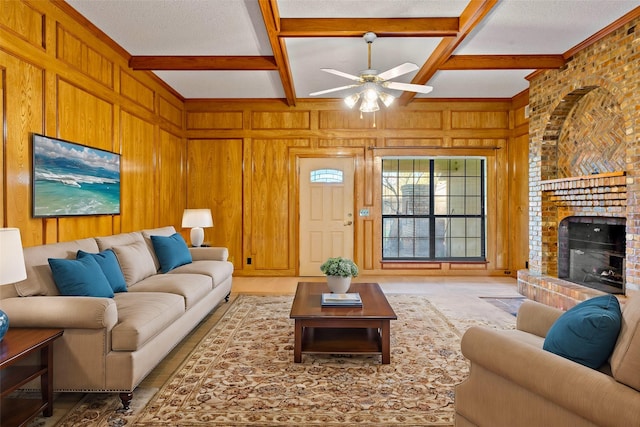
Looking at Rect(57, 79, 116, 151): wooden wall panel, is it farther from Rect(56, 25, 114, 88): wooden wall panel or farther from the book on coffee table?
the book on coffee table

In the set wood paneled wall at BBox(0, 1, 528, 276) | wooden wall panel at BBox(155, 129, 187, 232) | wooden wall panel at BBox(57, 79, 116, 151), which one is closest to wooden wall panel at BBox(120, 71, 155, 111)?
wooden wall panel at BBox(57, 79, 116, 151)

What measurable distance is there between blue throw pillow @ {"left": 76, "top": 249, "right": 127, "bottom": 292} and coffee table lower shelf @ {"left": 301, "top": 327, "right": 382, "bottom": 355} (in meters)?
1.51

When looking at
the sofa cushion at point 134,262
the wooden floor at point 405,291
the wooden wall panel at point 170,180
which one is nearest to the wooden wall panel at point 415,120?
the wooden floor at point 405,291

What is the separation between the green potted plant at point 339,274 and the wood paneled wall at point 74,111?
2345 millimetres

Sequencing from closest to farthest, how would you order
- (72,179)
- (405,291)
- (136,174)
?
(72,179)
(136,174)
(405,291)

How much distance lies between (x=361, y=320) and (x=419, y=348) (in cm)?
71

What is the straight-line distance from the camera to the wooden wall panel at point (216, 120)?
645 cm

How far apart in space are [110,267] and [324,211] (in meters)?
3.87

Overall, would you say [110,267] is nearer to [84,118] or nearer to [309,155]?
[84,118]

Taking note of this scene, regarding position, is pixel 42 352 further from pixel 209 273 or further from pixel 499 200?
pixel 499 200

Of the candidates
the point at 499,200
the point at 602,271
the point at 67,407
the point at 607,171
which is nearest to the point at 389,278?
the point at 499,200

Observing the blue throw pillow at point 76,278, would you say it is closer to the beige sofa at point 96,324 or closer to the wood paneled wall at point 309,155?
the beige sofa at point 96,324

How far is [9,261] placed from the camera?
6.54 ft

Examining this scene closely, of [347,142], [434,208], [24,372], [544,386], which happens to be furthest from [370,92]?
[434,208]
